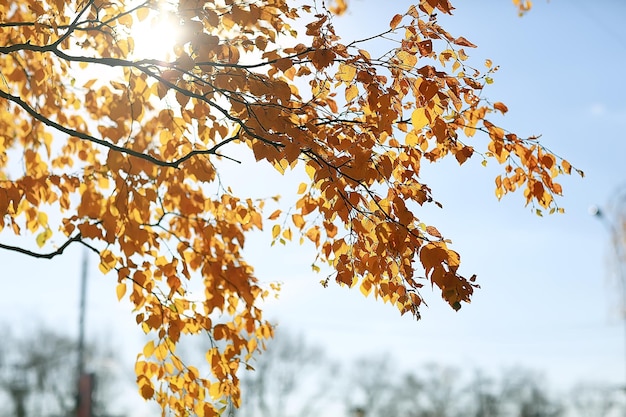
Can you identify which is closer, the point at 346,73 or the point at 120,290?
the point at 346,73

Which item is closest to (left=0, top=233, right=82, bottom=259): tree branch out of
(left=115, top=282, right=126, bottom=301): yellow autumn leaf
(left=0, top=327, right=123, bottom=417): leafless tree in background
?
(left=115, top=282, right=126, bottom=301): yellow autumn leaf

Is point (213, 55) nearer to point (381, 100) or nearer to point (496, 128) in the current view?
point (381, 100)

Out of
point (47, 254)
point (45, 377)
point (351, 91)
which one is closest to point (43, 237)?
point (47, 254)

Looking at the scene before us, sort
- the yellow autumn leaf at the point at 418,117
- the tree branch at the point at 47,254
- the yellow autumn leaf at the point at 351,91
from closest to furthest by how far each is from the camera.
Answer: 1. the yellow autumn leaf at the point at 418,117
2. the yellow autumn leaf at the point at 351,91
3. the tree branch at the point at 47,254

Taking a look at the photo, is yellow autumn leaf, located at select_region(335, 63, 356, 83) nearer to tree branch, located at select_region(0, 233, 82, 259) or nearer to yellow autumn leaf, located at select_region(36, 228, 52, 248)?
tree branch, located at select_region(0, 233, 82, 259)

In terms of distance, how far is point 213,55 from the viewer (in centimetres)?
438

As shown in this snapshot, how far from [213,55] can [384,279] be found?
62.2 inches

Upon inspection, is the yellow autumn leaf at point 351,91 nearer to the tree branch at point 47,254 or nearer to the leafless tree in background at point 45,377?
the tree branch at point 47,254

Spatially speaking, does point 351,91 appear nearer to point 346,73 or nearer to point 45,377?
point 346,73

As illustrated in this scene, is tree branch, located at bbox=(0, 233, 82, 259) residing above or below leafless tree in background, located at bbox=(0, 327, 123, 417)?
below

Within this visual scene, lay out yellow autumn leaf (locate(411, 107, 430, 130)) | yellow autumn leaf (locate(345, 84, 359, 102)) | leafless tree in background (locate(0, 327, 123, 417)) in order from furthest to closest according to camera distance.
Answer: leafless tree in background (locate(0, 327, 123, 417)), yellow autumn leaf (locate(345, 84, 359, 102)), yellow autumn leaf (locate(411, 107, 430, 130))

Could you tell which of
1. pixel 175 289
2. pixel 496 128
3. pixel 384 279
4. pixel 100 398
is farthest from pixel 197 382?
pixel 100 398

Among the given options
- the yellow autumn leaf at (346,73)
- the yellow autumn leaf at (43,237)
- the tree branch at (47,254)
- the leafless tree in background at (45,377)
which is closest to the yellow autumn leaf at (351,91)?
→ the yellow autumn leaf at (346,73)

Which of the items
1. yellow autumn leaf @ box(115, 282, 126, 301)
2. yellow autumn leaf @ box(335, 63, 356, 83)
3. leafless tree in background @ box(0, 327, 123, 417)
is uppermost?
leafless tree in background @ box(0, 327, 123, 417)
